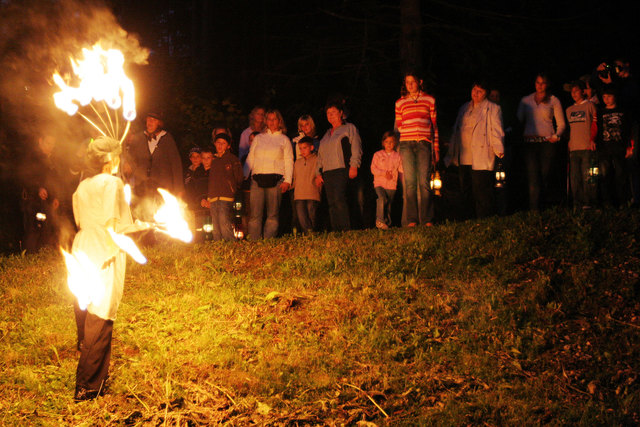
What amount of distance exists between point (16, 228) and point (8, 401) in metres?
12.4

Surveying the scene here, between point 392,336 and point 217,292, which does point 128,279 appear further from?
point 392,336

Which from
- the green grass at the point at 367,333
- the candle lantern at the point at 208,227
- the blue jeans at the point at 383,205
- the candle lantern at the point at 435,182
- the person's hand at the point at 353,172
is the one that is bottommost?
the green grass at the point at 367,333

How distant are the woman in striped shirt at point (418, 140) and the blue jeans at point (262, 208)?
7.62ft

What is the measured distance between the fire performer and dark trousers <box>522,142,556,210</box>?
7378 millimetres

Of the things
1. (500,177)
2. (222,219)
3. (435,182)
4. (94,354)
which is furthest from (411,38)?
(94,354)

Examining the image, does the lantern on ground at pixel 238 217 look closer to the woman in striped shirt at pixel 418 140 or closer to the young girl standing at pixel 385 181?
the young girl standing at pixel 385 181

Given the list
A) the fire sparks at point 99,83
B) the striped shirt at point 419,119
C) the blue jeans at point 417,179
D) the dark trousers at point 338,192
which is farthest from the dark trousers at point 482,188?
the fire sparks at point 99,83

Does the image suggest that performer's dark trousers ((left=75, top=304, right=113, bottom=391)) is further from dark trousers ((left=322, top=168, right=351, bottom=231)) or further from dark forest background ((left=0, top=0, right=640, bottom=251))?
dark forest background ((left=0, top=0, right=640, bottom=251))

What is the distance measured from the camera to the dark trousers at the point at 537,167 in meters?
11.4

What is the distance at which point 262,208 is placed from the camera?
12234 millimetres

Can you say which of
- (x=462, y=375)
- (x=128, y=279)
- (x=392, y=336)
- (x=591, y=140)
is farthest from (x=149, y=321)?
(x=591, y=140)

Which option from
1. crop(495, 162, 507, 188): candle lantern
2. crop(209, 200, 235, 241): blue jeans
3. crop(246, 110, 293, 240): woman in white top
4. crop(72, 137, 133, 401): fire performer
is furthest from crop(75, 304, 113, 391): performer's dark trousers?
crop(495, 162, 507, 188): candle lantern

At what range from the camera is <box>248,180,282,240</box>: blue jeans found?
12.1 metres

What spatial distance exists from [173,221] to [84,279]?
3.58 feet
